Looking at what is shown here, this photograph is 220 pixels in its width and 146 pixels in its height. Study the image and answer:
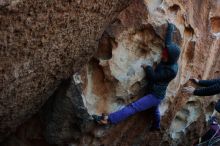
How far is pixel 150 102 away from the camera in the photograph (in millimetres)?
6688

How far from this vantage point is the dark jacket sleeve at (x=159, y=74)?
6.48 meters

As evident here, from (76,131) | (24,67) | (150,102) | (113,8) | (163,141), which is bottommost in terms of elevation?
(163,141)

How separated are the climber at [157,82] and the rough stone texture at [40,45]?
98cm

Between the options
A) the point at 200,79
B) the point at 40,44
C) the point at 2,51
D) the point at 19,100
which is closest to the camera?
the point at 2,51

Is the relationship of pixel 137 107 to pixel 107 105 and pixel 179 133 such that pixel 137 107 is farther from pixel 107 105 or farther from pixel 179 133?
pixel 179 133

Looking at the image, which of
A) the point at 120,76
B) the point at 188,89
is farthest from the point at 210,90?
the point at 120,76

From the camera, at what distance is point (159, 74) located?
6527 mm

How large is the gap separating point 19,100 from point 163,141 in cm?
338

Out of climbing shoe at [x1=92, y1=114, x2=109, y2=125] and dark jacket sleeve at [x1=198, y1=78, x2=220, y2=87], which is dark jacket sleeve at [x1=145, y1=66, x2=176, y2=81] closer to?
climbing shoe at [x1=92, y1=114, x2=109, y2=125]

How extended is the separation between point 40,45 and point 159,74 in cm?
206

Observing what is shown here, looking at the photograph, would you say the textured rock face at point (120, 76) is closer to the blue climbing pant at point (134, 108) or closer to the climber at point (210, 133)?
the blue climbing pant at point (134, 108)

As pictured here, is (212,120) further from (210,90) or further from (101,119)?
(101,119)

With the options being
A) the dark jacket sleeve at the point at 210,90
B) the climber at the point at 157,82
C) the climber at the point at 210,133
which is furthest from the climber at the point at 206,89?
the climber at the point at 210,133

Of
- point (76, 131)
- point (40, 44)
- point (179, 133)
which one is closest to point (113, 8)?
point (40, 44)
